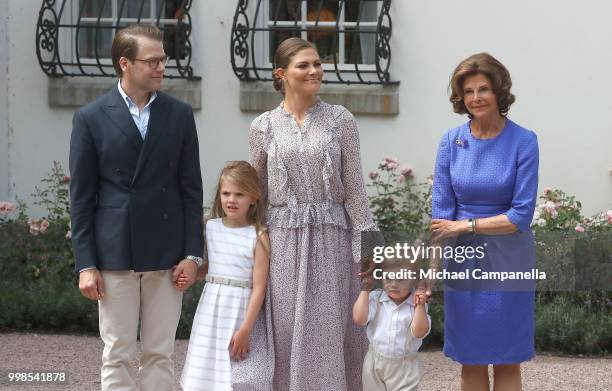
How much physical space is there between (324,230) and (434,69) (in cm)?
390

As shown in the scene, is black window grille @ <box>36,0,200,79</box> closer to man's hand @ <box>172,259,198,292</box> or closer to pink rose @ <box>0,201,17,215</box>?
pink rose @ <box>0,201,17,215</box>

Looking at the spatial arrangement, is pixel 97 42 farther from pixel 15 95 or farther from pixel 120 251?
pixel 120 251

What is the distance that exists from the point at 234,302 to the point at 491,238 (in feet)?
3.54

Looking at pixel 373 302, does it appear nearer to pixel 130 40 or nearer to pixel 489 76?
pixel 489 76

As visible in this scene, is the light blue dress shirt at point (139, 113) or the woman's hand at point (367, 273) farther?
the woman's hand at point (367, 273)

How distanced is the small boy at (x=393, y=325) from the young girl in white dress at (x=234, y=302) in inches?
16.5

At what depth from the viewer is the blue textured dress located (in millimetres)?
4867

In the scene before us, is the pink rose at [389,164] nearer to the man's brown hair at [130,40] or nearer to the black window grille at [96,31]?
the black window grille at [96,31]

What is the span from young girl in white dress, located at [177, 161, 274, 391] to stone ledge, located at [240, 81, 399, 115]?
3.74 m

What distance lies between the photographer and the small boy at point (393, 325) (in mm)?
5074

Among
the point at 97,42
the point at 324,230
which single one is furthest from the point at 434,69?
the point at 324,230

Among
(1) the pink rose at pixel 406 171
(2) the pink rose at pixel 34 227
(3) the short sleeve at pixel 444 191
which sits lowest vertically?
(2) the pink rose at pixel 34 227

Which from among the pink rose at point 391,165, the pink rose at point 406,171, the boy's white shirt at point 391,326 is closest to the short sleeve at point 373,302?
the boy's white shirt at point 391,326

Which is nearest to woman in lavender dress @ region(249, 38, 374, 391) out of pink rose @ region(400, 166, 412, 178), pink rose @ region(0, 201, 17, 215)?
pink rose @ region(400, 166, 412, 178)
